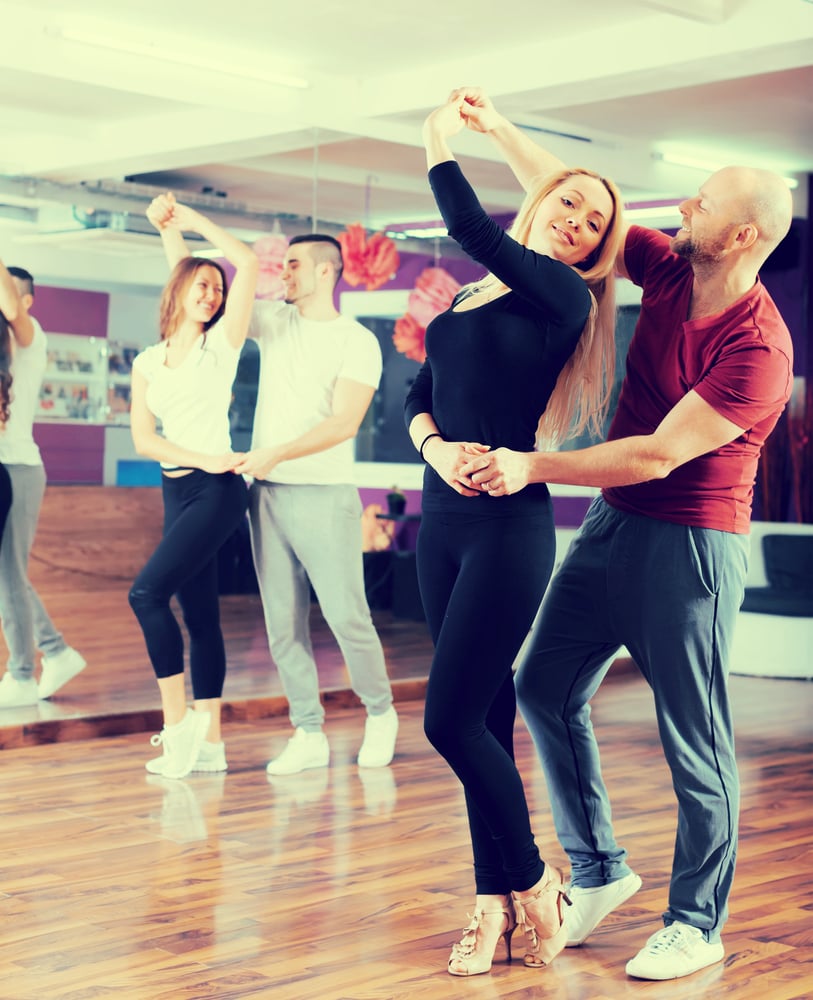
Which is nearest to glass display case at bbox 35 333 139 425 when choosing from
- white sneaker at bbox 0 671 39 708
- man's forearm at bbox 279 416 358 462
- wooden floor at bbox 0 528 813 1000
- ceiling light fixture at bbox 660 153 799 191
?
wooden floor at bbox 0 528 813 1000

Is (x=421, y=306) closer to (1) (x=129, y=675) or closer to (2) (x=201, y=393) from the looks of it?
(1) (x=129, y=675)

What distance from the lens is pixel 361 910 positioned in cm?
317

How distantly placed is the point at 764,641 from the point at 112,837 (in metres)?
4.18

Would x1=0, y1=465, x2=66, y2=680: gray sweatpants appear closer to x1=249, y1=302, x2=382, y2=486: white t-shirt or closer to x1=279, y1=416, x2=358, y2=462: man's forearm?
x1=249, y1=302, x2=382, y2=486: white t-shirt

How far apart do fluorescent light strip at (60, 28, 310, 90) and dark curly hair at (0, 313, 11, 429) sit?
4.29ft

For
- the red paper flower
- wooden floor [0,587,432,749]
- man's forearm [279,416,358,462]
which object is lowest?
wooden floor [0,587,432,749]

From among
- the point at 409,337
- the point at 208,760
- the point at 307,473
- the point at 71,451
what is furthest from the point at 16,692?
the point at 409,337

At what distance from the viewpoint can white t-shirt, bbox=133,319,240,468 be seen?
14.4ft

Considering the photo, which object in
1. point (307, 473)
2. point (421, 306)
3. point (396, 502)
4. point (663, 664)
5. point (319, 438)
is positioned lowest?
point (396, 502)

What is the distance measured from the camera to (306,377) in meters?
4.52

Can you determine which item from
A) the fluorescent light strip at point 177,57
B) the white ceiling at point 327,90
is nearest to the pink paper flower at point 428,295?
the white ceiling at point 327,90

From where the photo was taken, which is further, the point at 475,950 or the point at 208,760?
the point at 208,760

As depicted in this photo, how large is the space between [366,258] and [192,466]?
2239 millimetres

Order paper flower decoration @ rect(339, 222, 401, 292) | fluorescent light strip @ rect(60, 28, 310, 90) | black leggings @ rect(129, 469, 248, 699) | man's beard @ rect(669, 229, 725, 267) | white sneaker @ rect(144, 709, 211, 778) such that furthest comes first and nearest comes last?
paper flower decoration @ rect(339, 222, 401, 292)
fluorescent light strip @ rect(60, 28, 310, 90)
white sneaker @ rect(144, 709, 211, 778)
black leggings @ rect(129, 469, 248, 699)
man's beard @ rect(669, 229, 725, 267)
